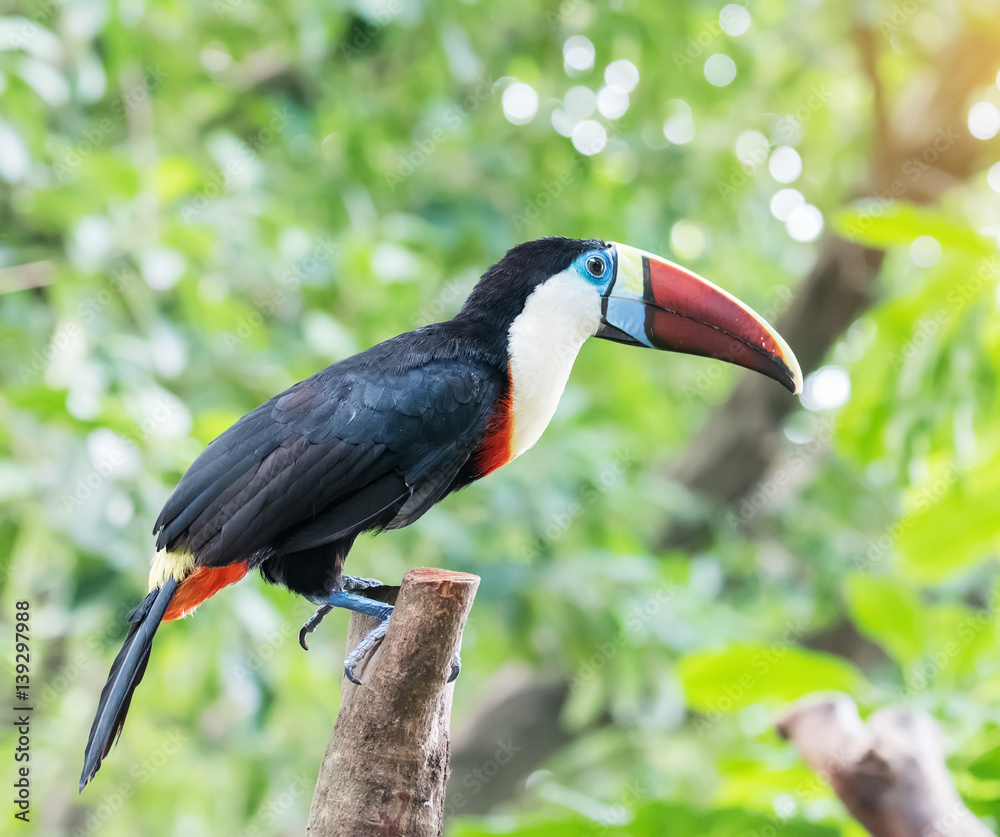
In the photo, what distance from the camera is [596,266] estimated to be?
5.87 feet

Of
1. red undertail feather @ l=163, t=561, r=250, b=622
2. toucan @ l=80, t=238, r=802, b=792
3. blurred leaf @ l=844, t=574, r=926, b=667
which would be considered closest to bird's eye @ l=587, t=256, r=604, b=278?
toucan @ l=80, t=238, r=802, b=792

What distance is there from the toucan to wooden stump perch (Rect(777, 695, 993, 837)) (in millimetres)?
741

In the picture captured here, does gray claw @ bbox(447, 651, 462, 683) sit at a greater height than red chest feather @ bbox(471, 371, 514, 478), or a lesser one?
lesser

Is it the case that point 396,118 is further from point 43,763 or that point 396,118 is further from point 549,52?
point 43,763

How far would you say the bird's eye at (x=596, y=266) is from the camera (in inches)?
70.3

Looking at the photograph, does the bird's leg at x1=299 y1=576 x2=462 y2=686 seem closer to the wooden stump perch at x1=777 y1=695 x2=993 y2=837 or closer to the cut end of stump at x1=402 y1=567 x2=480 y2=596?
the cut end of stump at x1=402 y1=567 x2=480 y2=596

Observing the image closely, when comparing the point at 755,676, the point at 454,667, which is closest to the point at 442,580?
the point at 454,667

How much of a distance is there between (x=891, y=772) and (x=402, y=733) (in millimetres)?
1006

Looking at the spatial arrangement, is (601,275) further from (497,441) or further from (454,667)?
(454,667)

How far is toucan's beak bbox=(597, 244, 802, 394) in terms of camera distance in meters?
1.69

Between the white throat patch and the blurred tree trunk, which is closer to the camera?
the white throat patch

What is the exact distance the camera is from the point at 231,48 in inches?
128

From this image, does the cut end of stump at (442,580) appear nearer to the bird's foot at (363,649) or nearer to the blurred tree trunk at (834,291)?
the bird's foot at (363,649)

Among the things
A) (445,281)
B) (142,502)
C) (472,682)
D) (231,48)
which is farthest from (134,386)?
(472,682)
